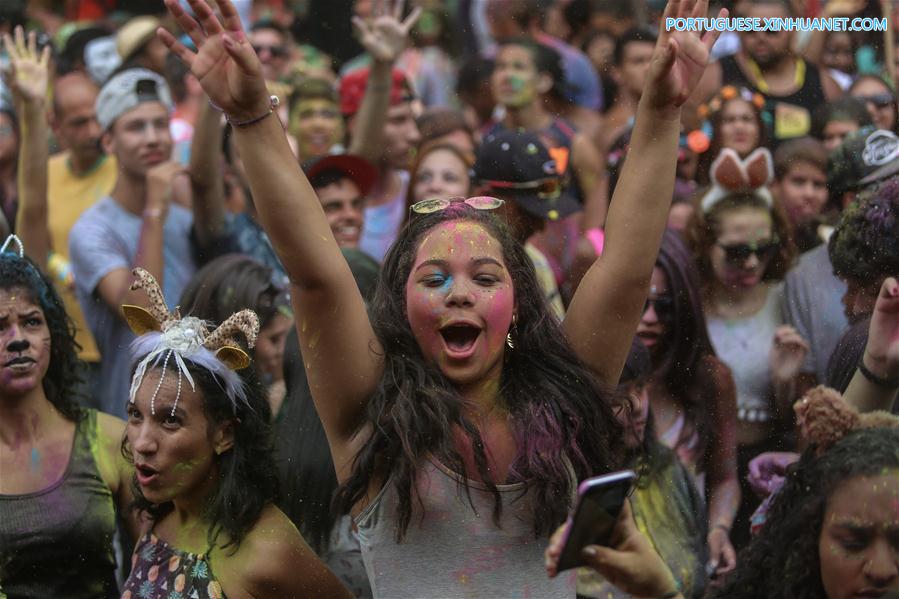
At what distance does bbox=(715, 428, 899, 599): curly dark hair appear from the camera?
268 centimetres

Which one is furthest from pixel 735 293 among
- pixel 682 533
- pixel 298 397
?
pixel 298 397

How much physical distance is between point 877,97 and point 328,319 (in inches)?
149

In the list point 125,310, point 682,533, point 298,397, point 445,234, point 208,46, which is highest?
point 208,46

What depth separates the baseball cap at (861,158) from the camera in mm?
4314

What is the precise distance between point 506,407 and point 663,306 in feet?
5.33

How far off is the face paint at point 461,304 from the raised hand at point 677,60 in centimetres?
45

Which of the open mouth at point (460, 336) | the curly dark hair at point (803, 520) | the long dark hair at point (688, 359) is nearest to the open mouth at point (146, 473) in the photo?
the open mouth at point (460, 336)

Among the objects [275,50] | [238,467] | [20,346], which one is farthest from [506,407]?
[275,50]

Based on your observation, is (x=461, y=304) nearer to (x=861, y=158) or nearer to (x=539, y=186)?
(x=539, y=186)

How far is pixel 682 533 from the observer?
12.0ft

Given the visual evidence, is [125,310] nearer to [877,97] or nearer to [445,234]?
[445,234]

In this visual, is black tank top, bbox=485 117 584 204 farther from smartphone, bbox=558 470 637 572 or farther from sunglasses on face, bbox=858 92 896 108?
smartphone, bbox=558 470 637 572

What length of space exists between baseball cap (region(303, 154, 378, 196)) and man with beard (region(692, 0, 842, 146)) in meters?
1.49

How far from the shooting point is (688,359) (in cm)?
413
